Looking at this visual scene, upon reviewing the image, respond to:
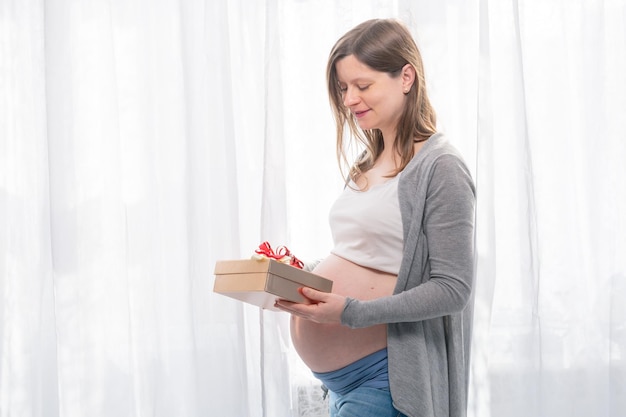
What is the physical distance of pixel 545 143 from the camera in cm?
168

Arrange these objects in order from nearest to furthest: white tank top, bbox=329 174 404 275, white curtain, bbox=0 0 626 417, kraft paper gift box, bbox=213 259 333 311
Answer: kraft paper gift box, bbox=213 259 333 311 < white tank top, bbox=329 174 404 275 < white curtain, bbox=0 0 626 417

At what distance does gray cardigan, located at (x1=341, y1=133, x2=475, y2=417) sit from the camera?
1.14m

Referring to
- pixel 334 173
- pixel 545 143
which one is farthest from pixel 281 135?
pixel 545 143

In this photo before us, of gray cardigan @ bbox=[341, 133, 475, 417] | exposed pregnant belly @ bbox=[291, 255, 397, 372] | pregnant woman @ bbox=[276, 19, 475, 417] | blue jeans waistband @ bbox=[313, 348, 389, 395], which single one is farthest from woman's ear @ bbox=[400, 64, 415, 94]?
blue jeans waistband @ bbox=[313, 348, 389, 395]

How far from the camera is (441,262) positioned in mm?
1156

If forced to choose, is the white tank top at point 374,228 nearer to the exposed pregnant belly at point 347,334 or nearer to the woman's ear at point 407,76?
the exposed pregnant belly at point 347,334

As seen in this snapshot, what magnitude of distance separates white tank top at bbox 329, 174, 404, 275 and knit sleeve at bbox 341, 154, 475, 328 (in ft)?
0.21

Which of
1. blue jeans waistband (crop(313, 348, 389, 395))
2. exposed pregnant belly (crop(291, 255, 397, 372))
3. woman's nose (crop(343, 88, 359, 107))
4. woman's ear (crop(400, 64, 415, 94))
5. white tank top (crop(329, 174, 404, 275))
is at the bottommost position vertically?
blue jeans waistband (crop(313, 348, 389, 395))

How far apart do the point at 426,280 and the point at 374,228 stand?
124 mm

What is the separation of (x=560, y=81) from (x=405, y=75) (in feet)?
1.94

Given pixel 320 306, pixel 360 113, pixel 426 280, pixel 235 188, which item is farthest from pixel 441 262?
pixel 235 188

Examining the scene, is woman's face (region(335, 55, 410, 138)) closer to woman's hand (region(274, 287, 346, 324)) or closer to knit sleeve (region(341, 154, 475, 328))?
knit sleeve (region(341, 154, 475, 328))

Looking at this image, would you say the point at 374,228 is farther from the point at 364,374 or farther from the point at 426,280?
the point at 364,374

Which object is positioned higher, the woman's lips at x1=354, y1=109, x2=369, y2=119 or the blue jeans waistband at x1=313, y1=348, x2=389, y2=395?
the woman's lips at x1=354, y1=109, x2=369, y2=119
